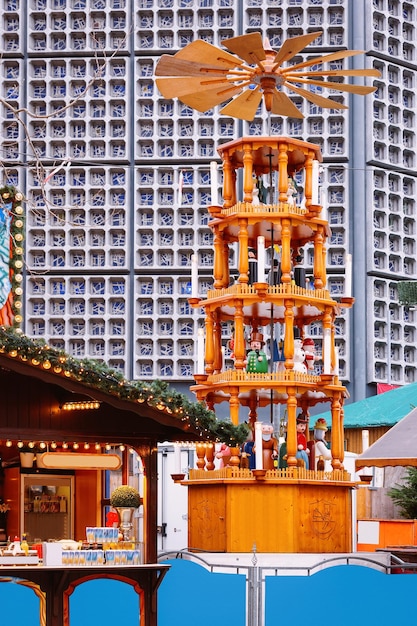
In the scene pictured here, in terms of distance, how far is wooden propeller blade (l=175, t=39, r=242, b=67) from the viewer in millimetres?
14711

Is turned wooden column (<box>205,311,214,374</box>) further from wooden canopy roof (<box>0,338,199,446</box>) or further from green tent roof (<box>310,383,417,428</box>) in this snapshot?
green tent roof (<box>310,383,417,428</box>)

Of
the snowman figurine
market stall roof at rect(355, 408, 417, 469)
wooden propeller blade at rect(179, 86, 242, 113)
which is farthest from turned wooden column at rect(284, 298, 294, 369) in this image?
wooden propeller blade at rect(179, 86, 242, 113)

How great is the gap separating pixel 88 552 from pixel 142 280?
10695mm

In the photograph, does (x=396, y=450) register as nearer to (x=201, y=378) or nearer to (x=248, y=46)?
(x=201, y=378)

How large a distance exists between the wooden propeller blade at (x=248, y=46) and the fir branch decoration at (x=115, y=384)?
14.0 ft

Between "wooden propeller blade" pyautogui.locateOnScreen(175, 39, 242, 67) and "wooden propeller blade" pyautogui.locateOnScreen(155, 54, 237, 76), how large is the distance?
1.8 inches

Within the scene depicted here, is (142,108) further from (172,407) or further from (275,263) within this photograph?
(172,407)

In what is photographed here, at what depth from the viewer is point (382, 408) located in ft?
67.6

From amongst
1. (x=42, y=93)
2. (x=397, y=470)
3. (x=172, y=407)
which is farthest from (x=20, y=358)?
(x=42, y=93)

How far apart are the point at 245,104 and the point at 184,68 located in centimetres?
104

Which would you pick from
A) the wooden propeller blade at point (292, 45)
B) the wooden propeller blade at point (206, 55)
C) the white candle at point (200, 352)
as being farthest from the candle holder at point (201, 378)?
the wooden propeller blade at point (292, 45)

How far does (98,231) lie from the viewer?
888 inches

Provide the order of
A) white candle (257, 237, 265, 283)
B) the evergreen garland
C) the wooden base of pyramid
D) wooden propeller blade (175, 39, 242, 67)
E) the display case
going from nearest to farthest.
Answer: the display case, wooden propeller blade (175, 39, 242, 67), the wooden base of pyramid, white candle (257, 237, 265, 283), the evergreen garland

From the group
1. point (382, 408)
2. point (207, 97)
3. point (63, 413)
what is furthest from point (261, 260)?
point (382, 408)
